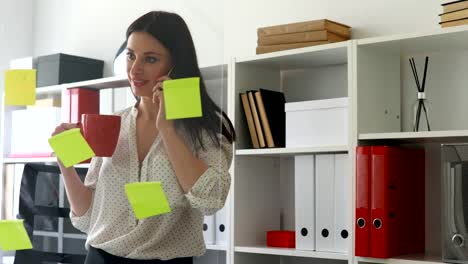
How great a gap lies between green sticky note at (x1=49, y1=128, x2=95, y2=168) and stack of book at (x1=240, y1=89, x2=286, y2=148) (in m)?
1.58

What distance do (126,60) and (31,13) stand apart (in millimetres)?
207

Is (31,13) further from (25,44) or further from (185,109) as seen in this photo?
(185,109)

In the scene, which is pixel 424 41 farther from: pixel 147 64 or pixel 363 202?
pixel 147 64

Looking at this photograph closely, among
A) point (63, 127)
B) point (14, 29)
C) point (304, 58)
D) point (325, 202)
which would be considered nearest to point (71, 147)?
point (63, 127)

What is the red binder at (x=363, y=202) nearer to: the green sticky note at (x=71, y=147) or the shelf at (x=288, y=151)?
the shelf at (x=288, y=151)

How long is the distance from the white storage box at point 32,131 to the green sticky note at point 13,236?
13 cm

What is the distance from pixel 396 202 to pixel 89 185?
146 cm

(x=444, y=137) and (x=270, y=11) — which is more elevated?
(x=270, y=11)

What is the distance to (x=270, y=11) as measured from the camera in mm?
3080

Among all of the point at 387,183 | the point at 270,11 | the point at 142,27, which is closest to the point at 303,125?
the point at 387,183

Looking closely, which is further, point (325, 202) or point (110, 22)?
point (325, 202)

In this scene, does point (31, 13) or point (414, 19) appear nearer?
point (31, 13)

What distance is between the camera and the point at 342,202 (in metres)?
2.51

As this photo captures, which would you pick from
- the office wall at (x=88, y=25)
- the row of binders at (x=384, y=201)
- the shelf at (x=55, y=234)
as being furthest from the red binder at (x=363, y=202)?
the shelf at (x=55, y=234)
